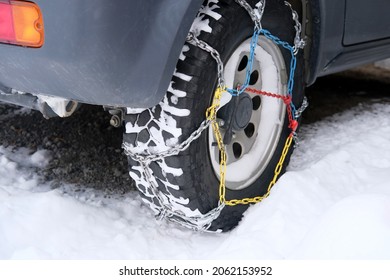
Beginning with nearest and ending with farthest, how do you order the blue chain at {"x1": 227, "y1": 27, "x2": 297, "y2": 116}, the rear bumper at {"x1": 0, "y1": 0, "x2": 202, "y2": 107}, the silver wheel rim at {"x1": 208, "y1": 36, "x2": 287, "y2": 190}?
the rear bumper at {"x1": 0, "y1": 0, "x2": 202, "y2": 107}
the blue chain at {"x1": 227, "y1": 27, "x2": 297, "y2": 116}
the silver wheel rim at {"x1": 208, "y1": 36, "x2": 287, "y2": 190}

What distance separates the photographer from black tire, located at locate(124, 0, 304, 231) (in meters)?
1.88

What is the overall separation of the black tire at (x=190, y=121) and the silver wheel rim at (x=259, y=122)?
0.18 metres

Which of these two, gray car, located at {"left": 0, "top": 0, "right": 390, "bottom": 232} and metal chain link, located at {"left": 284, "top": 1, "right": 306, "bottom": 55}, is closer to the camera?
gray car, located at {"left": 0, "top": 0, "right": 390, "bottom": 232}

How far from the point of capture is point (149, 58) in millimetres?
1636

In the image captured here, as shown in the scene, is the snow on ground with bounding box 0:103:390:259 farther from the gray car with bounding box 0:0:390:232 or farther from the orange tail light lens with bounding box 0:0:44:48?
the orange tail light lens with bounding box 0:0:44:48

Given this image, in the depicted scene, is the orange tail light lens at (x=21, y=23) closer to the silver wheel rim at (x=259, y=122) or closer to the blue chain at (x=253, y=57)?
the blue chain at (x=253, y=57)

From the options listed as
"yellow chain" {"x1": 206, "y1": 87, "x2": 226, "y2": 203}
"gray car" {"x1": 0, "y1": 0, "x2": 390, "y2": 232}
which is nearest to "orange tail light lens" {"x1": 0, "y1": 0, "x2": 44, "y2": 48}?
"gray car" {"x1": 0, "y1": 0, "x2": 390, "y2": 232}

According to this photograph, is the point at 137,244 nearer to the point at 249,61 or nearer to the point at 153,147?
the point at 153,147

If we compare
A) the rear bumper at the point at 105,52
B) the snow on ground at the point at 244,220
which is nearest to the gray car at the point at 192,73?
the rear bumper at the point at 105,52

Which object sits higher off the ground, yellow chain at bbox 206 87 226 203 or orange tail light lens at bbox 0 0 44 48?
orange tail light lens at bbox 0 0 44 48

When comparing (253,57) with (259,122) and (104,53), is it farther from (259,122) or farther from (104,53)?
(104,53)

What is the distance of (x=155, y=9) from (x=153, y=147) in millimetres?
523

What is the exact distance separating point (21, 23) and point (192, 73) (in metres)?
0.57

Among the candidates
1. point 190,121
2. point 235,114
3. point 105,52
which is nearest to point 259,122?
point 235,114
